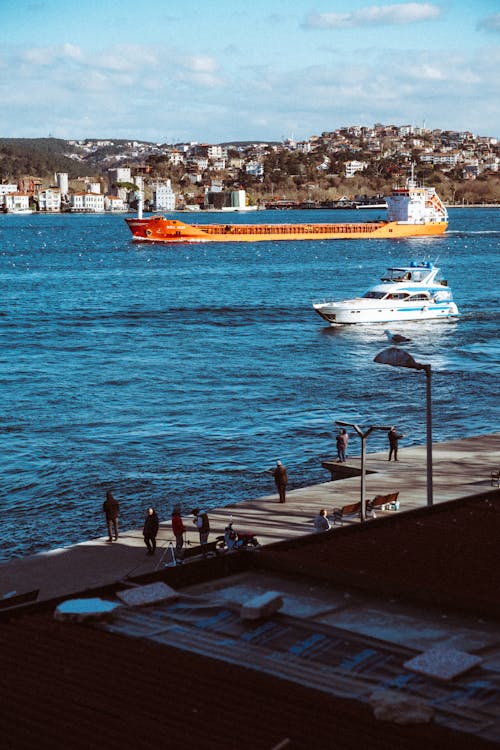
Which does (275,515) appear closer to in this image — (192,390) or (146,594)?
(146,594)

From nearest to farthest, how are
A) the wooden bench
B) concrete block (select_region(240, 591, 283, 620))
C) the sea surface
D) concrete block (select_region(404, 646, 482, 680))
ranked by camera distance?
concrete block (select_region(404, 646, 482, 680)) < concrete block (select_region(240, 591, 283, 620)) < the wooden bench < the sea surface

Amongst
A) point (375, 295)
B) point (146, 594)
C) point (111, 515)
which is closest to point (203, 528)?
point (111, 515)

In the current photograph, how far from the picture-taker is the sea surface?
2484 centimetres

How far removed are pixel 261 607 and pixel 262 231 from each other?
442 ft

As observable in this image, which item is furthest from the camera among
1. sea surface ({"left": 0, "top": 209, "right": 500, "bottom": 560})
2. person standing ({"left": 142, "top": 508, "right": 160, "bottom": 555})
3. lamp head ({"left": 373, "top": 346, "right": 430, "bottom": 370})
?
sea surface ({"left": 0, "top": 209, "right": 500, "bottom": 560})

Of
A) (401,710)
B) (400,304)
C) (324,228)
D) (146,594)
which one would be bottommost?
(400,304)

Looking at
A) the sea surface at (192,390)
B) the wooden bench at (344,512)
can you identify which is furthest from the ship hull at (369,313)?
the wooden bench at (344,512)

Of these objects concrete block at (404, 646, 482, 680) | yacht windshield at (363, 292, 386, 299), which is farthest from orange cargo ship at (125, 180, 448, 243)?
concrete block at (404, 646, 482, 680)

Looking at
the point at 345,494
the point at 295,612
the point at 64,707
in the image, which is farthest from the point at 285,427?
the point at 64,707

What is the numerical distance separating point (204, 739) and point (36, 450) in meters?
23.3

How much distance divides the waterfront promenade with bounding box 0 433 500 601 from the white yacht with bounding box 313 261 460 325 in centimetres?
2917

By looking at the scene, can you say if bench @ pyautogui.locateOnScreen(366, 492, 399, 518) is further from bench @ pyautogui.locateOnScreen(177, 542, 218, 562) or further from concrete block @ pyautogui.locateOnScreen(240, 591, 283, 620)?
concrete block @ pyautogui.locateOnScreen(240, 591, 283, 620)

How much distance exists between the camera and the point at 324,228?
14788cm

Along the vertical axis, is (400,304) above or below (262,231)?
below
